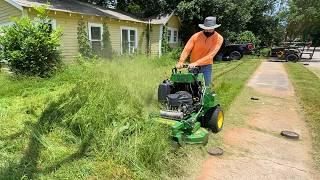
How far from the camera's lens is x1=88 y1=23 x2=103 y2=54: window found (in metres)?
13.9

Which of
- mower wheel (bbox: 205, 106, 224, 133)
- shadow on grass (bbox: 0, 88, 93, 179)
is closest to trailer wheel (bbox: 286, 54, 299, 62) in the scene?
mower wheel (bbox: 205, 106, 224, 133)

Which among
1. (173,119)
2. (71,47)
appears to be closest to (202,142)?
(173,119)

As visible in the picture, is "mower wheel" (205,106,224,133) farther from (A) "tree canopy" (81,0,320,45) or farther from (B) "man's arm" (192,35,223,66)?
(A) "tree canopy" (81,0,320,45)

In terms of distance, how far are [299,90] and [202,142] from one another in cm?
622

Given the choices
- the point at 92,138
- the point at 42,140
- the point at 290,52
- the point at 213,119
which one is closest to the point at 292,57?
the point at 290,52

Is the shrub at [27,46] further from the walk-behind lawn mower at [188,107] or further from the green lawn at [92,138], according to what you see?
the walk-behind lawn mower at [188,107]

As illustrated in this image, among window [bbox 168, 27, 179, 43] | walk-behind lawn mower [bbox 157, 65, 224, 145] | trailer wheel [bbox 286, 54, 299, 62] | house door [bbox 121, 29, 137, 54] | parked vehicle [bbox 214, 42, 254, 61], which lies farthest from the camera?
window [bbox 168, 27, 179, 43]

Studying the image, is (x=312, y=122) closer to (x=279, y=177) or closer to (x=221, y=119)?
(x=221, y=119)

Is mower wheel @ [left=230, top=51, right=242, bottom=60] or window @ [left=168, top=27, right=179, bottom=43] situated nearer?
mower wheel @ [left=230, top=51, right=242, bottom=60]

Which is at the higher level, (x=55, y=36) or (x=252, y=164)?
(x=55, y=36)

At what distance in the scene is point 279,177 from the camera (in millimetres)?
3643

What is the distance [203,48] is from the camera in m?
5.16

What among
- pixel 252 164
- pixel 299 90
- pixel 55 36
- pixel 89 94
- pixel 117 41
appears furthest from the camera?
pixel 117 41

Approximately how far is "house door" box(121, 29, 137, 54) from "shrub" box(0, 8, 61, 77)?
6.89 metres
